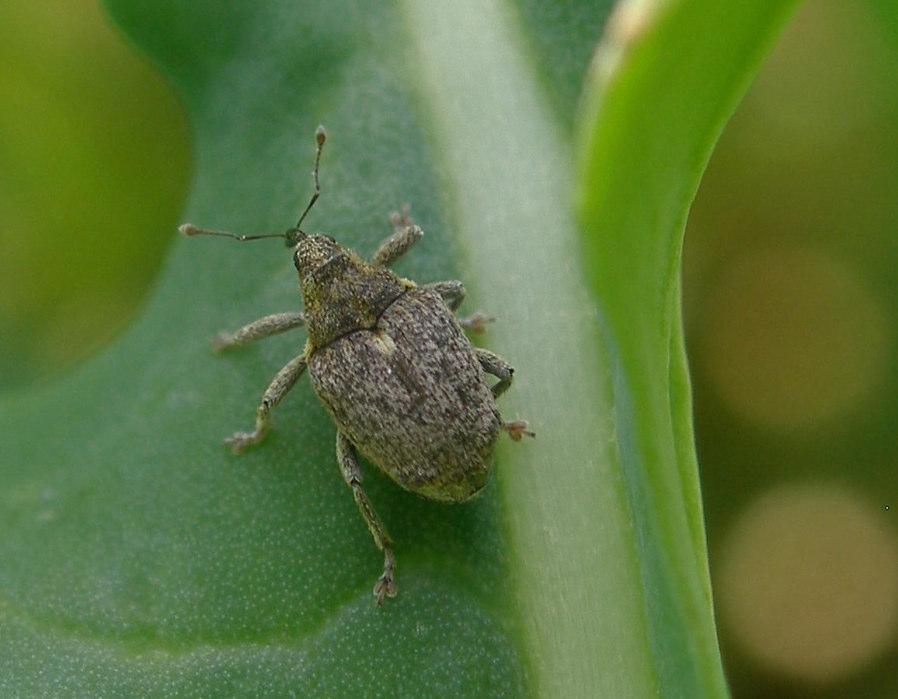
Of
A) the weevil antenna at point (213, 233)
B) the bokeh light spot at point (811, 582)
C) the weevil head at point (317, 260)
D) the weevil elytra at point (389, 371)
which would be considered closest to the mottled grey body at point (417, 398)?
the weevil elytra at point (389, 371)

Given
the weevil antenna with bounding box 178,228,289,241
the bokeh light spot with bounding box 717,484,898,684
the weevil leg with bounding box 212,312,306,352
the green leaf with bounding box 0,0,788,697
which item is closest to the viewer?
the green leaf with bounding box 0,0,788,697

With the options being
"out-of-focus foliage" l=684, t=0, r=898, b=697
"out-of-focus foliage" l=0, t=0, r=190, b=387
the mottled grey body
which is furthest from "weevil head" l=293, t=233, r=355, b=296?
"out-of-focus foliage" l=684, t=0, r=898, b=697

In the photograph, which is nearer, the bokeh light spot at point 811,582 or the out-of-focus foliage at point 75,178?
the bokeh light spot at point 811,582

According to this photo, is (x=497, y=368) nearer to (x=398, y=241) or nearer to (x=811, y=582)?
(x=398, y=241)

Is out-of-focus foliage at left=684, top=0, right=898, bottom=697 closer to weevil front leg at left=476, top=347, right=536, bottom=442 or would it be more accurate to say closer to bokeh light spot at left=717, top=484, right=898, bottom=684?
bokeh light spot at left=717, top=484, right=898, bottom=684

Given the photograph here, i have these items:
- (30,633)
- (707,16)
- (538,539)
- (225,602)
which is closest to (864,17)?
(538,539)

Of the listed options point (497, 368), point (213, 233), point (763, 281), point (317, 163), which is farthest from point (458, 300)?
point (763, 281)

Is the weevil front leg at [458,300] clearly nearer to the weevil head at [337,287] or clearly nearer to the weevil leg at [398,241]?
the weevil leg at [398,241]

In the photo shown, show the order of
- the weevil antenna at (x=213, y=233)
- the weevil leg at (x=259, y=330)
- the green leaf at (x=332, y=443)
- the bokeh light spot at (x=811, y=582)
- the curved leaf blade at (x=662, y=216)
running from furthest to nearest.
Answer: the bokeh light spot at (x=811, y=582), the weevil antenna at (x=213, y=233), the weevil leg at (x=259, y=330), the green leaf at (x=332, y=443), the curved leaf blade at (x=662, y=216)

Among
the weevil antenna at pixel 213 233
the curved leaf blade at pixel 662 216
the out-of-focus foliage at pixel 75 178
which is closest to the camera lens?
the curved leaf blade at pixel 662 216
